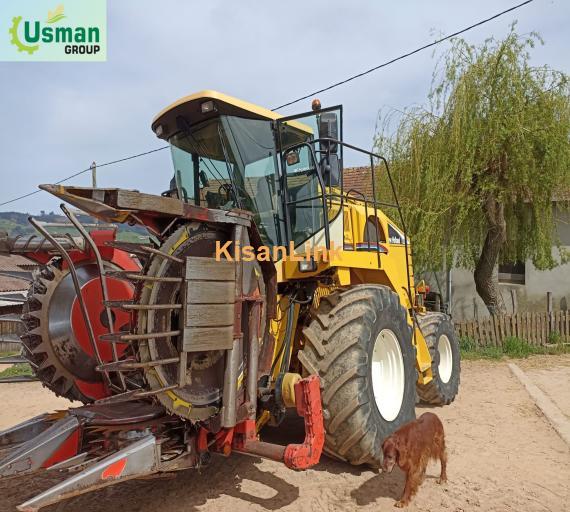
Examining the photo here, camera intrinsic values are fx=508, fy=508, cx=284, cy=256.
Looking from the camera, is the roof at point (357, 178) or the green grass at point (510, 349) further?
the roof at point (357, 178)

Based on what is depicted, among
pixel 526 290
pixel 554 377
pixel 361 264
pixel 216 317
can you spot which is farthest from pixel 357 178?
pixel 216 317

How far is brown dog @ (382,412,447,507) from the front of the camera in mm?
3465

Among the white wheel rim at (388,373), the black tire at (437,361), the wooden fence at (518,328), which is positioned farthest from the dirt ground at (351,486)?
the wooden fence at (518,328)

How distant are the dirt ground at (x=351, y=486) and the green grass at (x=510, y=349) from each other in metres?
5.52

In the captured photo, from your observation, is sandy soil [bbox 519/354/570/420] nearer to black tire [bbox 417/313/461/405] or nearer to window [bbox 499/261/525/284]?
black tire [bbox 417/313/461/405]

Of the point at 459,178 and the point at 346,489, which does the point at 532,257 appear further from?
the point at 346,489

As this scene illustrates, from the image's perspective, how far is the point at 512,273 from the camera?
14102 mm

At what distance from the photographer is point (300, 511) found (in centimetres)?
337

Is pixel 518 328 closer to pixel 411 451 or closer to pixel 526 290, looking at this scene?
pixel 526 290

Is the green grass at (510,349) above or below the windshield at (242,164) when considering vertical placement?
below

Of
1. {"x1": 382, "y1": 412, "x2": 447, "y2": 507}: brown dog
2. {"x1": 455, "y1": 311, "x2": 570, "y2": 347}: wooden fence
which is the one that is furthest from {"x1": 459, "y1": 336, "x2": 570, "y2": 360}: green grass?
{"x1": 382, "y1": 412, "x2": 447, "y2": 507}: brown dog

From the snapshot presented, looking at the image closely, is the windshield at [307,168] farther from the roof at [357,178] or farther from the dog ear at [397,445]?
the roof at [357,178]

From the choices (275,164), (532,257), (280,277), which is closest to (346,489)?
(280,277)

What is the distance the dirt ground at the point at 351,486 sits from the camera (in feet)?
11.4
